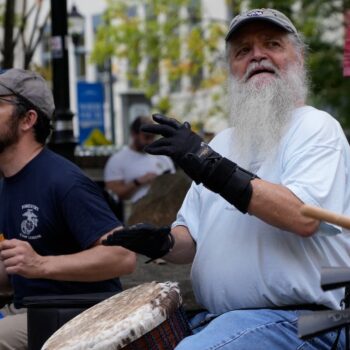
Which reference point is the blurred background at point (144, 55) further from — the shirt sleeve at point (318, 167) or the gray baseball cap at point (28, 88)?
the shirt sleeve at point (318, 167)

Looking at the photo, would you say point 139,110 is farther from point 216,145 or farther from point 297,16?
point 216,145

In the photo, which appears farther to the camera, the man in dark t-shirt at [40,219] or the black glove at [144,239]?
the man in dark t-shirt at [40,219]

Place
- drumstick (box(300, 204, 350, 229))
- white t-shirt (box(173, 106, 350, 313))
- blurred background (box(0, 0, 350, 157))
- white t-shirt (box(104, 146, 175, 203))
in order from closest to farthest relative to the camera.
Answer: drumstick (box(300, 204, 350, 229)) → white t-shirt (box(173, 106, 350, 313)) → blurred background (box(0, 0, 350, 157)) → white t-shirt (box(104, 146, 175, 203))

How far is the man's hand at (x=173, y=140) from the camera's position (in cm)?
278

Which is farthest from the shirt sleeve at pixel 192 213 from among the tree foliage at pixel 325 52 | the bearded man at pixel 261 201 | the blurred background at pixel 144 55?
the tree foliage at pixel 325 52

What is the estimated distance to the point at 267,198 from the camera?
2754 millimetres

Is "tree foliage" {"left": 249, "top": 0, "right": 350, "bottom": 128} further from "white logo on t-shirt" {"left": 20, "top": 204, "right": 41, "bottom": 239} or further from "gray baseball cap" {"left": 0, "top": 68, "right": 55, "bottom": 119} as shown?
"white logo on t-shirt" {"left": 20, "top": 204, "right": 41, "bottom": 239}

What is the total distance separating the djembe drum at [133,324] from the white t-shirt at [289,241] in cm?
17

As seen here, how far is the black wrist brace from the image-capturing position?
2.76 metres

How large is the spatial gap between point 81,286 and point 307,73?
4.21ft

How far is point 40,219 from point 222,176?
130 cm

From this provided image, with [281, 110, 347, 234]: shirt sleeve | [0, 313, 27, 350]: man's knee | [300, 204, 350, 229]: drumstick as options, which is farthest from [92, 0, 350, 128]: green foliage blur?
[300, 204, 350, 229]: drumstick

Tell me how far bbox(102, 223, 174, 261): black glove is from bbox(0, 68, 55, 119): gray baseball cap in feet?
3.81

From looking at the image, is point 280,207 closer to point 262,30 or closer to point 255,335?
point 255,335
